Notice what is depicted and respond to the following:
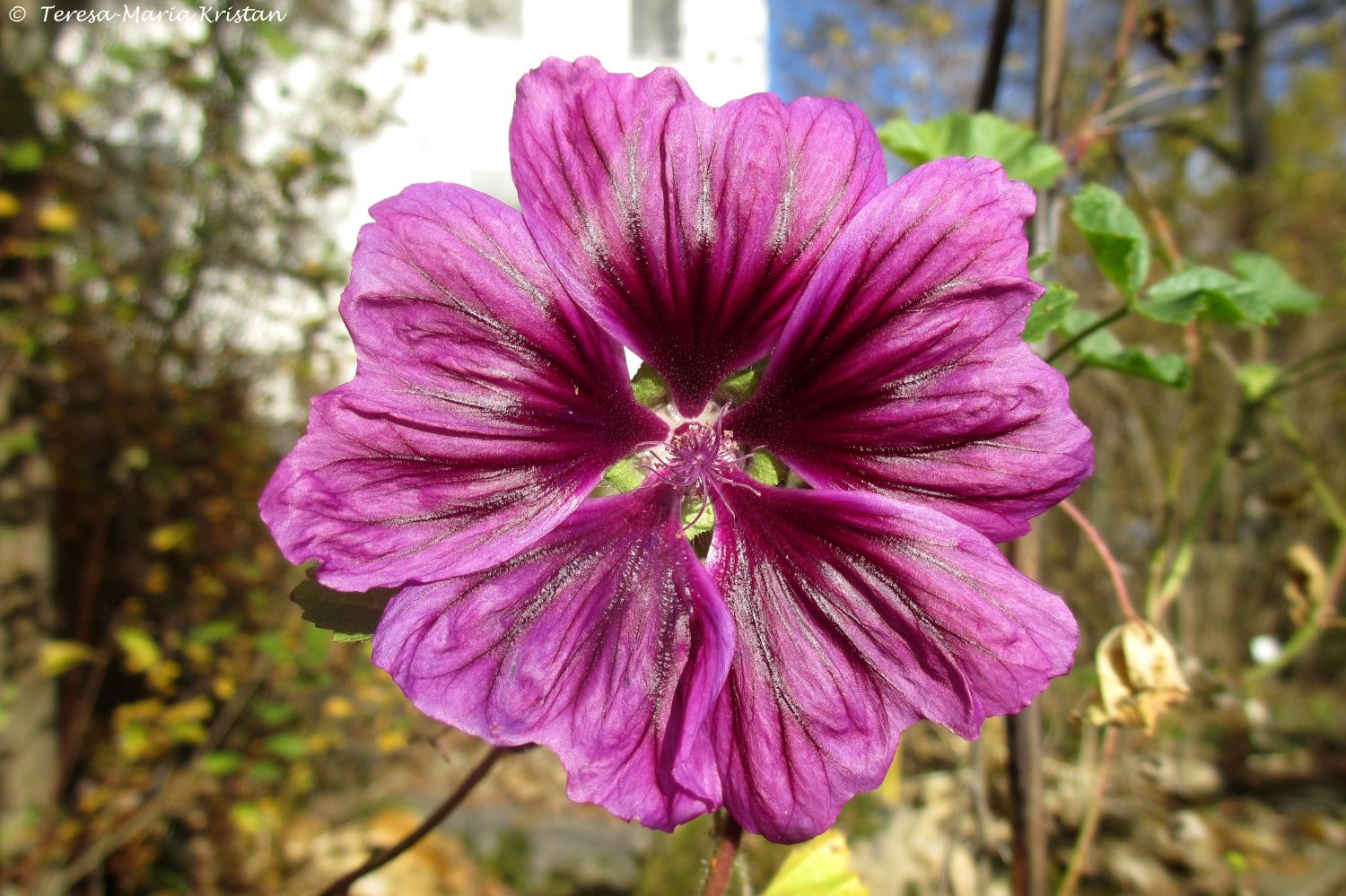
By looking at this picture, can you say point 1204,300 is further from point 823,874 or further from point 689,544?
point 823,874

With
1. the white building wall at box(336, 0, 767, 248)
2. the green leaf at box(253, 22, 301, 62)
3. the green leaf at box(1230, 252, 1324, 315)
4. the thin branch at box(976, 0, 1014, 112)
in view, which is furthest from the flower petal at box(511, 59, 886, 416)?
the white building wall at box(336, 0, 767, 248)

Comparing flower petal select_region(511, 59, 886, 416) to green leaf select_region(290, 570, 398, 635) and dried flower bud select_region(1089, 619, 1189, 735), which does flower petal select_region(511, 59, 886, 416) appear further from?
dried flower bud select_region(1089, 619, 1189, 735)

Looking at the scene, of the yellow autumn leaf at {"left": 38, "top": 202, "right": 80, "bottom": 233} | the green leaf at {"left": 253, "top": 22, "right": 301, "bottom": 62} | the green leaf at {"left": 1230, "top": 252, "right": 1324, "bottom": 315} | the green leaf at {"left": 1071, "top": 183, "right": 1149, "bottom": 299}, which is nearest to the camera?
the green leaf at {"left": 1071, "top": 183, "right": 1149, "bottom": 299}

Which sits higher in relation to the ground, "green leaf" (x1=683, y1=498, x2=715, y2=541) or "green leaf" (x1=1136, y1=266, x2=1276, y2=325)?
"green leaf" (x1=1136, y1=266, x2=1276, y2=325)

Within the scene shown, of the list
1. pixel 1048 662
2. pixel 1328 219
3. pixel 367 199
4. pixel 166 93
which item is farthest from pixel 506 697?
pixel 1328 219

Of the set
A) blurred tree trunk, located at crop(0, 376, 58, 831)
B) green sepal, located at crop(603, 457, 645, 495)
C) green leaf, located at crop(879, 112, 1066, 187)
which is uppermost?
green leaf, located at crop(879, 112, 1066, 187)

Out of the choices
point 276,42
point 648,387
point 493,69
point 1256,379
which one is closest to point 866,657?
point 648,387

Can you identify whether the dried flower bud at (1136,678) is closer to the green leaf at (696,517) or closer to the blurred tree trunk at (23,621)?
the green leaf at (696,517)
